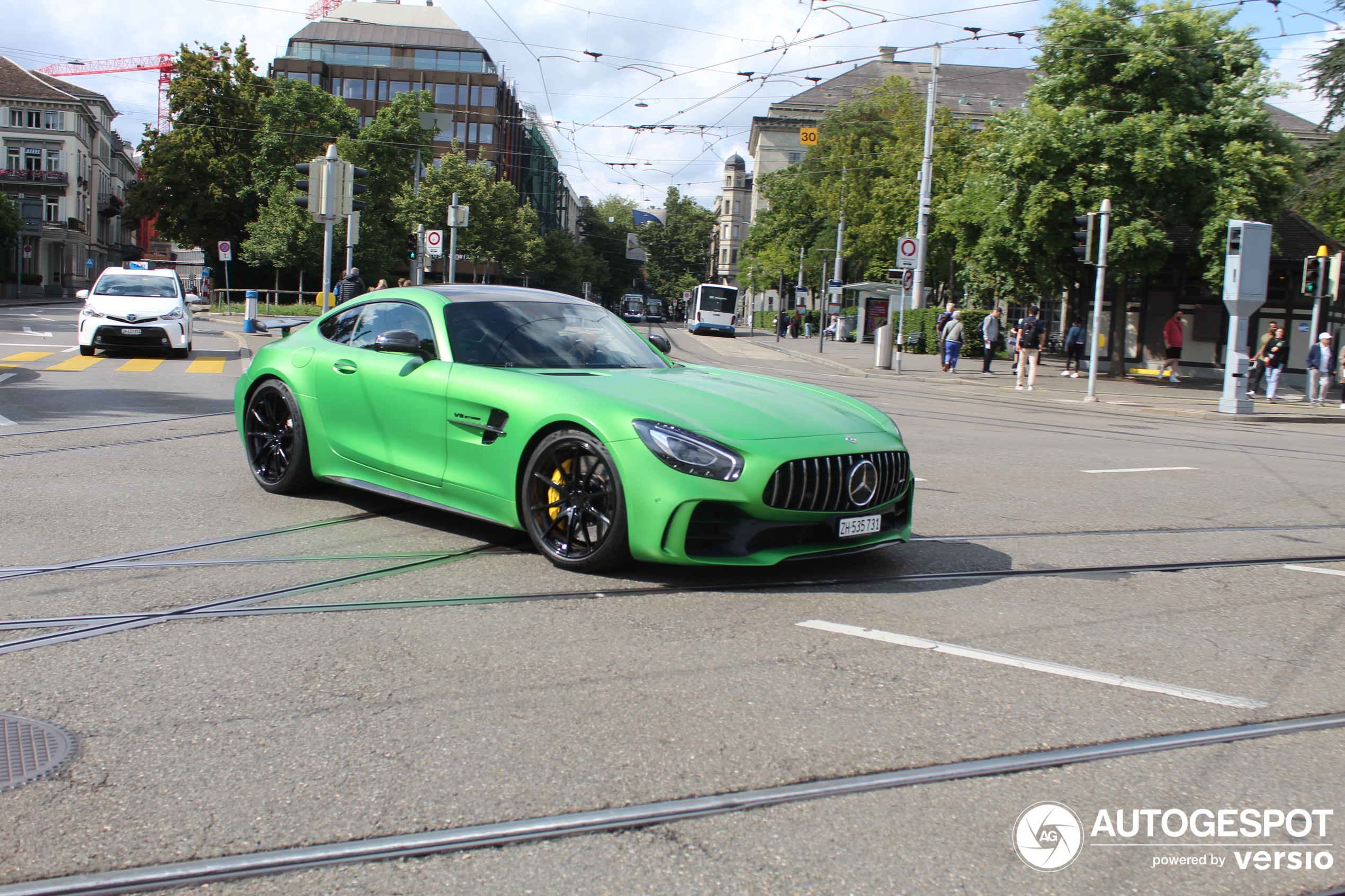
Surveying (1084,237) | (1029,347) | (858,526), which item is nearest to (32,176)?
(1029,347)

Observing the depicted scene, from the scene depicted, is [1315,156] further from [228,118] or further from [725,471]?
[228,118]

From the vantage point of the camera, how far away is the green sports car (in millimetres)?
5188

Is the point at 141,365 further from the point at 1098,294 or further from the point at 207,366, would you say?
the point at 1098,294

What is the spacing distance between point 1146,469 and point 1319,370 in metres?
15.7

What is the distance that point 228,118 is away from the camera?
6106cm

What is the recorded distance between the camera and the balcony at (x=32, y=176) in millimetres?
80812

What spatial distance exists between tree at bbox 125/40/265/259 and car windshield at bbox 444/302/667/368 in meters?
59.9

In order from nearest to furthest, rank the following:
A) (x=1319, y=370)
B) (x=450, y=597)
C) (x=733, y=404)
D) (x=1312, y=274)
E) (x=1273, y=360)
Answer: (x=450, y=597) → (x=733, y=404) → (x=1312, y=274) → (x=1319, y=370) → (x=1273, y=360)

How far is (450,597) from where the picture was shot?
5059 millimetres

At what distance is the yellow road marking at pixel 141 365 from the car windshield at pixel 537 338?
41.8 ft

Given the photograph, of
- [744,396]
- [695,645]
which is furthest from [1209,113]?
[695,645]

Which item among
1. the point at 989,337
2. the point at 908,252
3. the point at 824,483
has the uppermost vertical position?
the point at 908,252

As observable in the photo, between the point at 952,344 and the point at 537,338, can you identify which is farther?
the point at 952,344

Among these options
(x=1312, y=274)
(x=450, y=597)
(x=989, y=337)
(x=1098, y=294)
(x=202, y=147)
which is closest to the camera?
(x=450, y=597)
